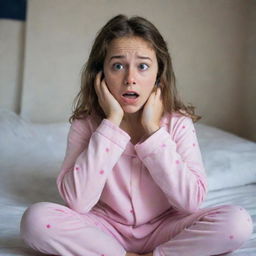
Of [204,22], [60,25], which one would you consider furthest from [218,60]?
[60,25]

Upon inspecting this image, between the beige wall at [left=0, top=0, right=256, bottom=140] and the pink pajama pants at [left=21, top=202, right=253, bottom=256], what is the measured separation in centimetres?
143

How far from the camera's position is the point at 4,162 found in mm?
1616

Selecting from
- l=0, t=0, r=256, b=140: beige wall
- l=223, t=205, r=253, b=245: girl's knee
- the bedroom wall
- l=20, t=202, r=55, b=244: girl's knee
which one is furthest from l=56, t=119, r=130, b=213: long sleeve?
the bedroom wall

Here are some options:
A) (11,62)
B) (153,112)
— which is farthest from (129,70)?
(11,62)

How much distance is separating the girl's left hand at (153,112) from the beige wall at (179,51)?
4.20ft

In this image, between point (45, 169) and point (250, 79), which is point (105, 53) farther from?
point (250, 79)

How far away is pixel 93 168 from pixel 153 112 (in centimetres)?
22

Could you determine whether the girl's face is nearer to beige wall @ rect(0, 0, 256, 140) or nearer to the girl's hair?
the girl's hair

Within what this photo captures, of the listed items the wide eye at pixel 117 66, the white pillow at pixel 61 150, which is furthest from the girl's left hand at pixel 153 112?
the white pillow at pixel 61 150

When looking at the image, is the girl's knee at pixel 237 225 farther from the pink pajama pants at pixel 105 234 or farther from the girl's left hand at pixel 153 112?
the girl's left hand at pixel 153 112

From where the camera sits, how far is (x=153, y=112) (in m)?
1.00

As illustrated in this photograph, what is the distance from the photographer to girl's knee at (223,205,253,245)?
82 cm

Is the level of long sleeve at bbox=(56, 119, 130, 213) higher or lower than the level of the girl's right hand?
lower

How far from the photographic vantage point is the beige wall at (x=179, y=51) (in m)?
2.18
